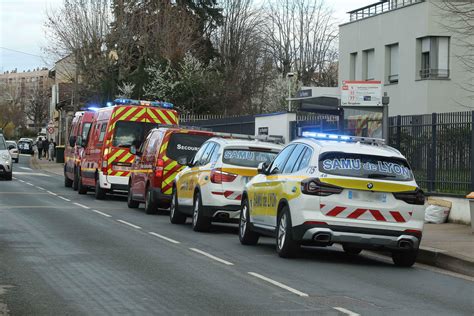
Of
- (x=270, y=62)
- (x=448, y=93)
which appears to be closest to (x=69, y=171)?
(x=448, y=93)

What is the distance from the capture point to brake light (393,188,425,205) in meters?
12.9

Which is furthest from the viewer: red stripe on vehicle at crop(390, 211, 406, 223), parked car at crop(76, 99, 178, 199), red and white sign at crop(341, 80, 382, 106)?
parked car at crop(76, 99, 178, 199)

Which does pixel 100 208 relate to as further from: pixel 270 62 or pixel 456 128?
pixel 270 62

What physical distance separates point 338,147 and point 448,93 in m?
26.2

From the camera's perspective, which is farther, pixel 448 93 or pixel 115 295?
pixel 448 93

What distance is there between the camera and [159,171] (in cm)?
2127

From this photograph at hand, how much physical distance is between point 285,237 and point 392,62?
97.4ft

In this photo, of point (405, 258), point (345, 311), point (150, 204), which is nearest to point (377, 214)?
point (405, 258)

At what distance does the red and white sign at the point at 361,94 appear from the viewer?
20.1 metres

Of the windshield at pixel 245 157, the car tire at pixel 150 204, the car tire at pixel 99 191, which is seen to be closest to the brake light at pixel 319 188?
the windshield at pixel 245 157

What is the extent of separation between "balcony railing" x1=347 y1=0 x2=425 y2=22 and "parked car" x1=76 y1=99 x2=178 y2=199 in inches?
680

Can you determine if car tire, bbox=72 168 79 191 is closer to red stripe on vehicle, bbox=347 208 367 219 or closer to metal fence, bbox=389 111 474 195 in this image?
metal fence, bbox=389 111 474 195

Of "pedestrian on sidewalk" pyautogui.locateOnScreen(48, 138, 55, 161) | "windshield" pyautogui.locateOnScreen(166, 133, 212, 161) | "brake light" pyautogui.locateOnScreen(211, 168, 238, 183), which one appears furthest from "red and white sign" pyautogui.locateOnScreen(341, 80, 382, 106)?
"pedestrian on sidewalk" pyautogui.locateOnScreen(48, 138, 55, 161)

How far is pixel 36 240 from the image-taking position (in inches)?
583
